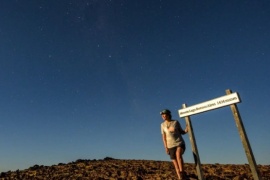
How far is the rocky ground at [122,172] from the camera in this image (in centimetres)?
1046

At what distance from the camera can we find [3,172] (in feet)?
42.9

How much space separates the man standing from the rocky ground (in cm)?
283

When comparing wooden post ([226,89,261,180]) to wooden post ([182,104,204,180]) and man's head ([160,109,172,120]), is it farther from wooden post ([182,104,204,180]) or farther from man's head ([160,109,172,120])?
man's head ([160,109,172,120])

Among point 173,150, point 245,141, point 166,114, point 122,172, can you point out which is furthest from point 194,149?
point 122,172

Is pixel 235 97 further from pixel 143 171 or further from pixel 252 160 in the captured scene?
pixel 143 171

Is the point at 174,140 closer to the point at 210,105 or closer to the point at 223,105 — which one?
the point at 210,105

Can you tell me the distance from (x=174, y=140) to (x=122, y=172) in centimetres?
509

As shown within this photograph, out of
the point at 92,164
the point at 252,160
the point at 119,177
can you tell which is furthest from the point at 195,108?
the point at 92,164

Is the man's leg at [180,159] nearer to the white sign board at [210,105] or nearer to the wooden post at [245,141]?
the white sign board at [210,105]

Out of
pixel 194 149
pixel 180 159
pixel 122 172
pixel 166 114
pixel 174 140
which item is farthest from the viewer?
pixel 122 172

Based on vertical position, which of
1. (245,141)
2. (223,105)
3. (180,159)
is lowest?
(180,159)

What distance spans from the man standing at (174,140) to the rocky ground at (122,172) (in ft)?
9.28

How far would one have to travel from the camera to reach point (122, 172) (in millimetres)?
11625

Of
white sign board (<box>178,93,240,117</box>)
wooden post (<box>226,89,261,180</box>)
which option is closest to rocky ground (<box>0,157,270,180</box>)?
white sign board (<box>178,93,240,117</box>)
